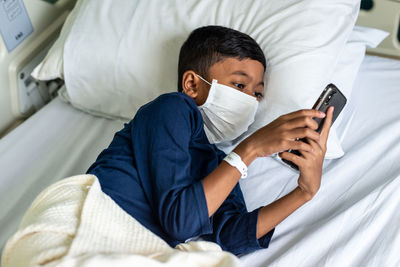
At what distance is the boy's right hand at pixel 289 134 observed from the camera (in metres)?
1.03

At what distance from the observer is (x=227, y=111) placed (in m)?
1.26

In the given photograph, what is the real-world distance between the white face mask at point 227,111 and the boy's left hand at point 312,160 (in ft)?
0.74

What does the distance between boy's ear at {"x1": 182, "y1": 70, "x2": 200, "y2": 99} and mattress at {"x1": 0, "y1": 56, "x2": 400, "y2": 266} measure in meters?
0.33

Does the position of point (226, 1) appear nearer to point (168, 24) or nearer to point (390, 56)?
point (168, 24)

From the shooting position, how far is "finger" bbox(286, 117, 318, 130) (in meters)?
1.03

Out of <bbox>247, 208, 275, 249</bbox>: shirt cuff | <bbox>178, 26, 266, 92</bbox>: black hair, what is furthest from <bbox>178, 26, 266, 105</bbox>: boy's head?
<bbox>247, 208, 275, 249</bbox>: shirt cuff

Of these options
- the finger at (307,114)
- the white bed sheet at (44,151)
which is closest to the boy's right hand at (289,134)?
the finger at (307,114)

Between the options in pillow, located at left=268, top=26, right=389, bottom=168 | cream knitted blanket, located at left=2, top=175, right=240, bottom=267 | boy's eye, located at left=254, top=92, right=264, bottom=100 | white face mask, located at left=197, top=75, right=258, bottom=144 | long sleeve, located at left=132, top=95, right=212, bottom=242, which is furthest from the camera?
pillow, located at left=268, top=26, right=389, bottom=168

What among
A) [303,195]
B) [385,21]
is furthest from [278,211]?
[385,21]

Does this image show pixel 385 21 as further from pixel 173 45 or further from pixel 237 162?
pixel 237 162

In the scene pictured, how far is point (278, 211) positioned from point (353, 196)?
25 centimetres

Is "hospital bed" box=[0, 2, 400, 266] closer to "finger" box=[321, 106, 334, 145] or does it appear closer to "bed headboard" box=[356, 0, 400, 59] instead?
"bed headboard" box=[356, 0, 400, 59]

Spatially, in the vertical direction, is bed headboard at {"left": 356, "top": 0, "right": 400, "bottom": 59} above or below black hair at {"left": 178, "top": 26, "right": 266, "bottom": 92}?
below

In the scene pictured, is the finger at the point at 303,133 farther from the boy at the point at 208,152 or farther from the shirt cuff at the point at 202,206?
the shirt cuff at the point at 202,206
